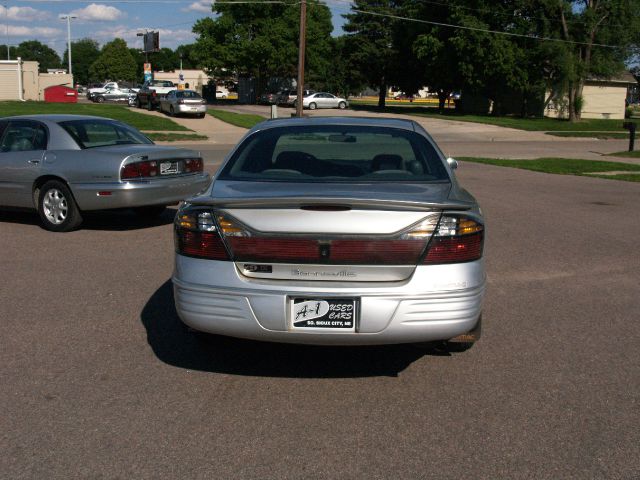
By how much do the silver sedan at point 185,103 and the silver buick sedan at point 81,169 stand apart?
31.7m

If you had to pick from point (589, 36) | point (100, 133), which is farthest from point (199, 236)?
point (589, 36)

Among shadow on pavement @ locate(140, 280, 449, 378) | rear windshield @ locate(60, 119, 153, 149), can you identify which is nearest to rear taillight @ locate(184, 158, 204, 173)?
rear windshield @ locate(60, 119, 153, 149)

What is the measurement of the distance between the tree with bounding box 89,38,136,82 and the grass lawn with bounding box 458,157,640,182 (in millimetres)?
107216

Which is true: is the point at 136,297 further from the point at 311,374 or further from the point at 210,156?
the point at 210,156

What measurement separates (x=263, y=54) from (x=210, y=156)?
47.0m

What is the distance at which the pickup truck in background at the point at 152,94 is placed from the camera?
46.9m

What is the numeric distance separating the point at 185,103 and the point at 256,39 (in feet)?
88.7

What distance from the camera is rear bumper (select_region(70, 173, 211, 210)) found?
9.33 meters

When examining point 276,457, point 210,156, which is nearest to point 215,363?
point 276,457

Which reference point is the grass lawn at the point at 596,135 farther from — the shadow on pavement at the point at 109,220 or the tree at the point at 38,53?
the tree at the point at 38,53

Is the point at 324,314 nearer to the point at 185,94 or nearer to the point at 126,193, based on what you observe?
the point at 126,193

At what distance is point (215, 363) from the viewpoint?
5.02 metres

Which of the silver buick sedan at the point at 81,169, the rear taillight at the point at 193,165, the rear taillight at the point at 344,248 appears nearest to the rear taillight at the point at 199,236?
the rear taillight at the point at 344,248

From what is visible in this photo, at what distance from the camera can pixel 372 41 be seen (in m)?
69.8
